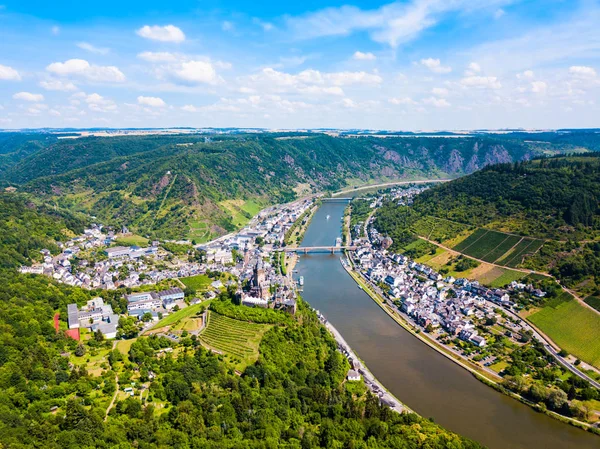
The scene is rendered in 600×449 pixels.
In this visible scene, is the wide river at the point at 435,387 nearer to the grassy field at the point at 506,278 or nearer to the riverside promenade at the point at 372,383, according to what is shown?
the riverside promenade at the point at 372,383

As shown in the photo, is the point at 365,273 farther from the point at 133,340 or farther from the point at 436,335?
the point at 133,340

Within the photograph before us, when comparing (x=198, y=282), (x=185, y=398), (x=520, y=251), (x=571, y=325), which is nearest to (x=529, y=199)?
(x=520, y=251)

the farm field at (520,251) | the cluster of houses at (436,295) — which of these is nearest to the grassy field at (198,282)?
the cluster of houses at (436,295)

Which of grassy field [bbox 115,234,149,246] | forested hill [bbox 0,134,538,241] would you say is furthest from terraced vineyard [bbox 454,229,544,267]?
grassy field [bbox 115,234,149,246]

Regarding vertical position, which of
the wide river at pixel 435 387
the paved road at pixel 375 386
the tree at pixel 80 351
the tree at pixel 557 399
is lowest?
the wide river at pixel 435 387

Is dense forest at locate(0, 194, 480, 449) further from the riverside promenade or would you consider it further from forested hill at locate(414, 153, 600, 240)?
forested hill at locate(414, 153, 600, 240)
